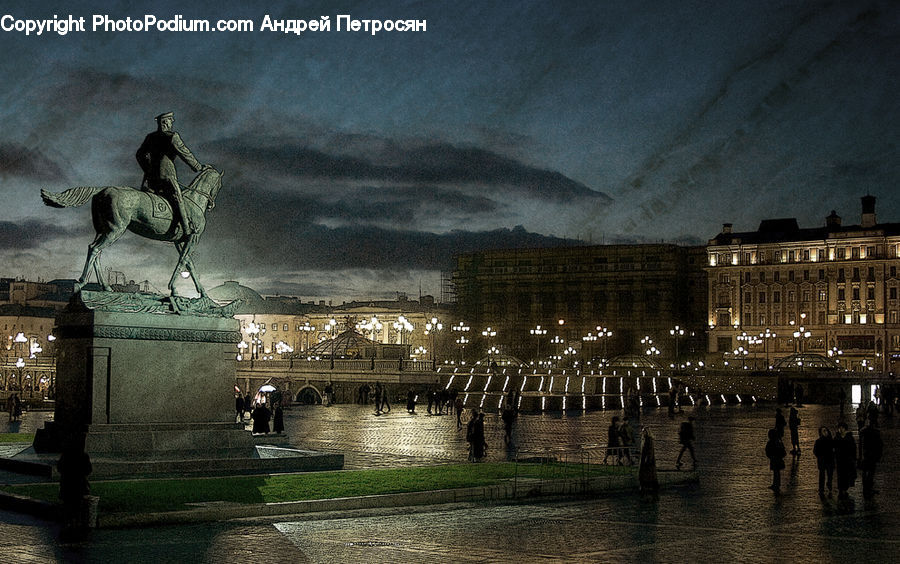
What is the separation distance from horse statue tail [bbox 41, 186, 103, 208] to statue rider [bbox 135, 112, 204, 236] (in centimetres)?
115

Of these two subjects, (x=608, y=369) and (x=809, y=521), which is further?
(x=608, y=369)

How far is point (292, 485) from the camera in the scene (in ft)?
66.1

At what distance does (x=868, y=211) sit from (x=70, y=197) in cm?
11720

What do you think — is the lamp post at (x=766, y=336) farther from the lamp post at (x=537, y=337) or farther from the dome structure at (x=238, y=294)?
the dome structure at (x=238, y=294)

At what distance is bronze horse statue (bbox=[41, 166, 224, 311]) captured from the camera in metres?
22.3

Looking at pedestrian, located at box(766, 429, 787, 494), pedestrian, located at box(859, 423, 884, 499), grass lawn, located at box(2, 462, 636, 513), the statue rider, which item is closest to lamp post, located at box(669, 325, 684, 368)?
pedestrian, located at box(766, 429, 787, 494)

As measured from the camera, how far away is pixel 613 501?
68.4 feet

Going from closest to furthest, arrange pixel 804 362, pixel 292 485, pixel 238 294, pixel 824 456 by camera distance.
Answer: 1. pixel 292 485
2. pixel 824 456
3. pixel 804 362
4. pixel 238 294

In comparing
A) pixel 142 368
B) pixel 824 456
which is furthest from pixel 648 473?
pixel 142 368

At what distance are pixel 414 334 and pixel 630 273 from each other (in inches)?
1560

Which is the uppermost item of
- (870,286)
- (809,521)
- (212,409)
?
(870,286)

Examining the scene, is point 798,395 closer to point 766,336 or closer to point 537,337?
point 766,336

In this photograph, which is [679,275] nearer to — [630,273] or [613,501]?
[630,273]

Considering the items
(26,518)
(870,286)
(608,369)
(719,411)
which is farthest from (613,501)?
(870,286)
